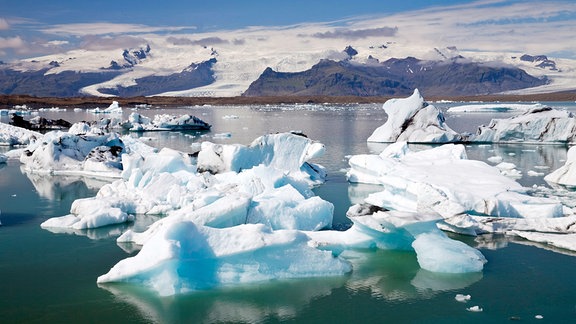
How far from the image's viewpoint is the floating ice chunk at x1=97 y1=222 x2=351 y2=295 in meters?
5.91

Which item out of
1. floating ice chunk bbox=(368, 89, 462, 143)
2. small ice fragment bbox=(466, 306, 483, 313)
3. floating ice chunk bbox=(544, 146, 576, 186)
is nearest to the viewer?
small ice fragment bbox=(466, 306, 483, 313)

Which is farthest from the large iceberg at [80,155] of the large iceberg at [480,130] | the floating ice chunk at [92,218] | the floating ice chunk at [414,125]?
the large iceberg at [480,130]

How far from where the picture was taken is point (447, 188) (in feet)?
30.8

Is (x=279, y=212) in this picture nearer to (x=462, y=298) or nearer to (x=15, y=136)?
(x=462, y=298)

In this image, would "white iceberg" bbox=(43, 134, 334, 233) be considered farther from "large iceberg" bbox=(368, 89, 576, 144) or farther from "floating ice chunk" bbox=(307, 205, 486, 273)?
"large iceberg" bbox=(368, 89, 576, 144)

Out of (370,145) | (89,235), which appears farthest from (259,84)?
→ (89,235)

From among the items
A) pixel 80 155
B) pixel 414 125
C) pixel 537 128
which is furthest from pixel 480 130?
pixel 80 155

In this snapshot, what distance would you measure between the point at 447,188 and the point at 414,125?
11850 mm

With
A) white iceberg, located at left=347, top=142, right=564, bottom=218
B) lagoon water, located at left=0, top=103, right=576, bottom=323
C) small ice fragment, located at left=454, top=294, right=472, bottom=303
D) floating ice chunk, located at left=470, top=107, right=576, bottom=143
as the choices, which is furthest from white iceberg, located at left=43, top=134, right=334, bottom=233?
floating ice chunk, located at left=470, top=107, right=576, bottom=143

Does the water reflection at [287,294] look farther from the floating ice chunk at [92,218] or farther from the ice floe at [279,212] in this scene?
the floating ice chunk at [92,218]

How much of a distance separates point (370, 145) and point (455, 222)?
12.3 meters

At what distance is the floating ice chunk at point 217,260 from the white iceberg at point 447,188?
7.33 feet

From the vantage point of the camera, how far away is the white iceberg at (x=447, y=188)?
338 inches

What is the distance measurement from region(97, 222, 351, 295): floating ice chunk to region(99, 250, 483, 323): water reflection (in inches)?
4.5
